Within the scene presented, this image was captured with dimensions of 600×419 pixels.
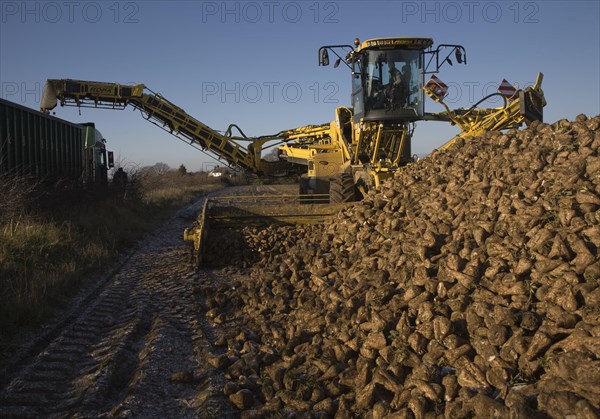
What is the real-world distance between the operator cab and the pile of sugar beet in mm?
4060

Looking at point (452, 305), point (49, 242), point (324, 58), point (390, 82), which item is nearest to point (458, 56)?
point (390, 82)

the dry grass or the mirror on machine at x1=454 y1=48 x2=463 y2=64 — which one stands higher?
the mirror on machine at x1=454 y1=48 x2=463 y2=64

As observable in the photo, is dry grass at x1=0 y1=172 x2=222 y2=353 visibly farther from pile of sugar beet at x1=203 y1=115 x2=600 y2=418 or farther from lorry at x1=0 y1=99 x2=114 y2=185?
pile of sugar beet at x1=203 y1=115 x2=600 y2=418

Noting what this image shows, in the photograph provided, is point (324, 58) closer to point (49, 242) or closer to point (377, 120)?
point (377, 120)

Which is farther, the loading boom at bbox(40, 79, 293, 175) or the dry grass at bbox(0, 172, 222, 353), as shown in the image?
the loading boom at bbox(40, 79, 293, 175)

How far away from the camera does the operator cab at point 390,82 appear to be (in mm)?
10391

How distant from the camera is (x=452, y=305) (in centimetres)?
382

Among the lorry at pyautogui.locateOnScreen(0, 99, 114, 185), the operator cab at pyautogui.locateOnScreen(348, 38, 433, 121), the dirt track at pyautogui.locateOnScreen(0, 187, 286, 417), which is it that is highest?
the operator cab at pyautogui.locateOnScreen(348, 38, 433, 121)

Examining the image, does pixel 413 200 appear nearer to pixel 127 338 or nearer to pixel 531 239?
pixel 531 239

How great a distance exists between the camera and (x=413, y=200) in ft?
21.1

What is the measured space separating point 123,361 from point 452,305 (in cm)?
288

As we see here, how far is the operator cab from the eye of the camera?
10391mm

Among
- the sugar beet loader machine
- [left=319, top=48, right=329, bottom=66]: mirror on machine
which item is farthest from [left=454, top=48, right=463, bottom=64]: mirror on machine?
[left=319, top=48, right=329, bottom=66]: mirror on machine

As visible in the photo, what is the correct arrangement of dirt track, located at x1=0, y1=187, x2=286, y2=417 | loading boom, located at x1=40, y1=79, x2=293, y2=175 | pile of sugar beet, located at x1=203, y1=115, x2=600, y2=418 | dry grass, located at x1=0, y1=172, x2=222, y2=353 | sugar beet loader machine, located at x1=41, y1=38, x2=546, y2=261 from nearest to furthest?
pile of sugar beet, located at x1=203, y1=115, x2=600, y2=418
dirt track, located at x1=0, y1=187, x2=286, y2=417
dry grass, located at x1=0, y1=172, x2=222, y2=353
sugar beet loader machine, located at x1=41, y1=38, x2=546, y2=261
loading boom, located at x1=40, y1=79, x2=293, y2=175
